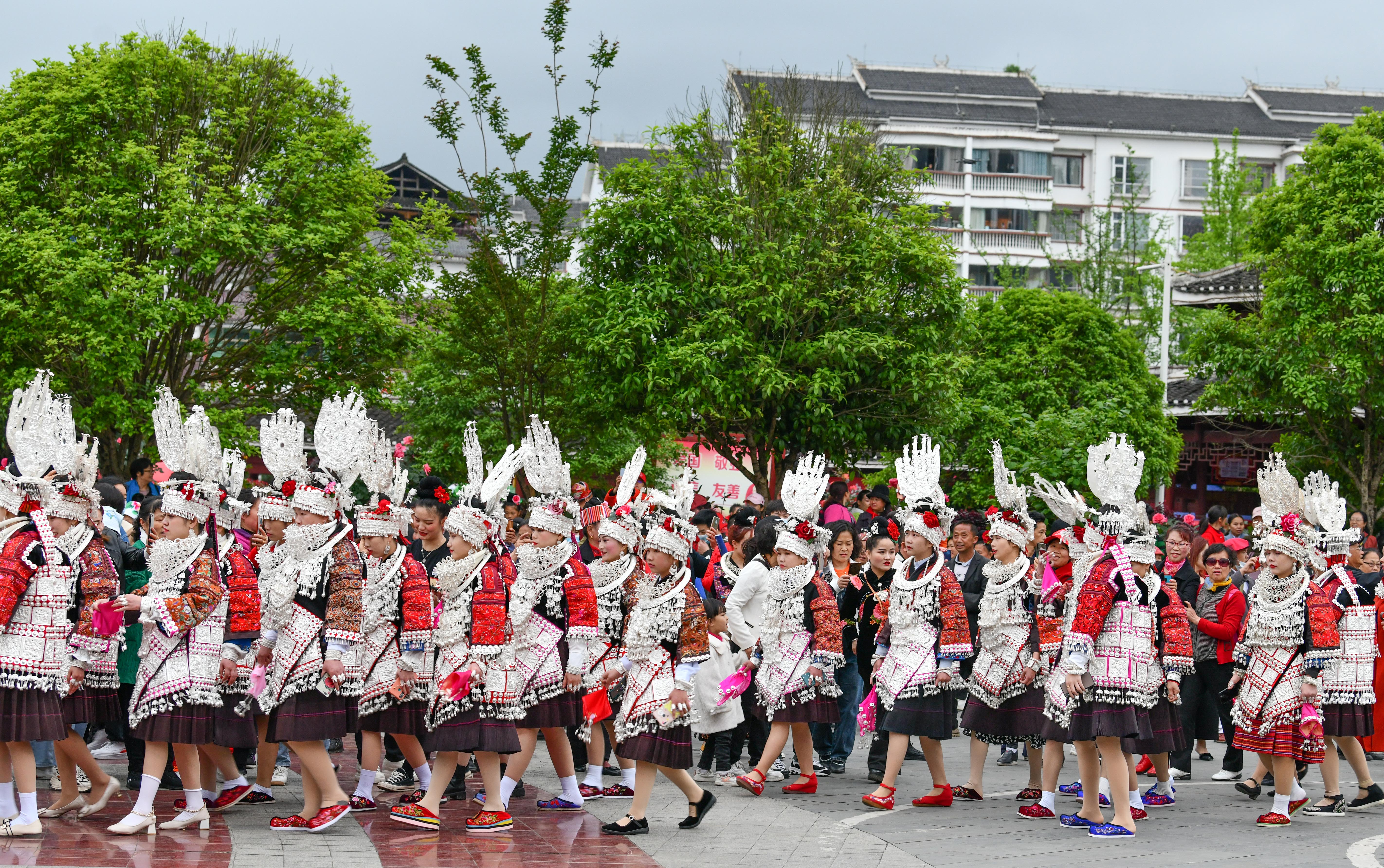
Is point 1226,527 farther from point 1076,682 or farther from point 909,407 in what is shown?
point 1076,682

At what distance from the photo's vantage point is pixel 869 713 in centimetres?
988

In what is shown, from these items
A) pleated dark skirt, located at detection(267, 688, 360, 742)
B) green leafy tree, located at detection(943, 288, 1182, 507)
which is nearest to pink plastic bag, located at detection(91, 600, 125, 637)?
pleated dark skirt, located at detection(267, 688, 360, 742)

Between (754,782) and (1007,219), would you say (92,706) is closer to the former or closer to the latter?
(754,782)

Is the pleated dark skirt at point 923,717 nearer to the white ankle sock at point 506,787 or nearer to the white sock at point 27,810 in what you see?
the white ankle sock at point 506,787

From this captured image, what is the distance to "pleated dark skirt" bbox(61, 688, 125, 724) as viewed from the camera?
809 centimetres

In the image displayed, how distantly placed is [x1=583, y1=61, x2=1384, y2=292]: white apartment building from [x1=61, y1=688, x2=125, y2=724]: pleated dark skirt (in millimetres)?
42969

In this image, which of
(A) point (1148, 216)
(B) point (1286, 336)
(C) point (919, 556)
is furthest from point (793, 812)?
(A) point (1148, 216)

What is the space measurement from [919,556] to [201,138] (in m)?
18.3

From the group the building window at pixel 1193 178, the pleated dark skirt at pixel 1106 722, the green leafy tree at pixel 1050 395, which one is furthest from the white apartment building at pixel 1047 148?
the pleated dark skirt at pixel 1106 722

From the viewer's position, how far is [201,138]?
927 inches

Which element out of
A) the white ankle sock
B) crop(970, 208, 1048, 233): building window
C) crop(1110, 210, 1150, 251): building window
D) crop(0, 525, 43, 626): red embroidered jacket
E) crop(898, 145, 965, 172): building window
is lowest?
the white ankle sock

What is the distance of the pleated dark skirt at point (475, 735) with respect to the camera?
7.89 m

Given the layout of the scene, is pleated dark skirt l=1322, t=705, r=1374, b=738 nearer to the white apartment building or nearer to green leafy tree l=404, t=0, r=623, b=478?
green leafy tree l=404, t=0, r=623, b=478

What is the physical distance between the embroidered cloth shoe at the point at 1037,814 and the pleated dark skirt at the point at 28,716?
5863 mm
